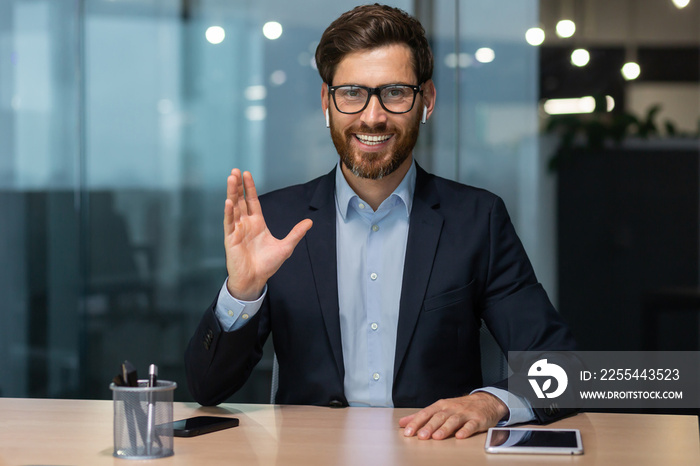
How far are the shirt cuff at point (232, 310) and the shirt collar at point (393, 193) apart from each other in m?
0.44

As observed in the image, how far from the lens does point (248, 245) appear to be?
1.75 m

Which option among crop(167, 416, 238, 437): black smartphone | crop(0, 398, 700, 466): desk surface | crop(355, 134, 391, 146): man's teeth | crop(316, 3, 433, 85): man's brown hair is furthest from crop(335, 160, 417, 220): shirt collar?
crop(167, 416, 238, 437): black smartphone

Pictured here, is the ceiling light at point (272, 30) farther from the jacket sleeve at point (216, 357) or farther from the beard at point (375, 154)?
the jacket sleeve at point (216, 357)

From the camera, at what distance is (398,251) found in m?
2.07

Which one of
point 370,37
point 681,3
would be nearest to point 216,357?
point 370,37

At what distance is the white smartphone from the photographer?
1.40 meters

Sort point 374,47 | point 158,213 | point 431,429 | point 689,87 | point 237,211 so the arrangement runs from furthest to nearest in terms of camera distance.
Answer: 1. point 158,213
2. point 689,87
3. point 374,47
4. point 237,211
5. point 431,429

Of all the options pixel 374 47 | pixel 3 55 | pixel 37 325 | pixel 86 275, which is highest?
pixel 3 55

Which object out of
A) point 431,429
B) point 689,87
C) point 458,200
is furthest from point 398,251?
point 689,87

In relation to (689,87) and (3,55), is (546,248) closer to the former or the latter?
(689,87)

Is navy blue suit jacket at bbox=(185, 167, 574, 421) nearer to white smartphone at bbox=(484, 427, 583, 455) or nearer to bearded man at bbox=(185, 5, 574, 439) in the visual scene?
bearded man at bbox=(185, 5, 574, 439)

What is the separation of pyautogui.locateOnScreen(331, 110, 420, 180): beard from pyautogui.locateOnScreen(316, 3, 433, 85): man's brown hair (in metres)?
0.16

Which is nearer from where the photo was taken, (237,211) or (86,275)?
(237,211)

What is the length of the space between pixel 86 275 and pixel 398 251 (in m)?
2.33
